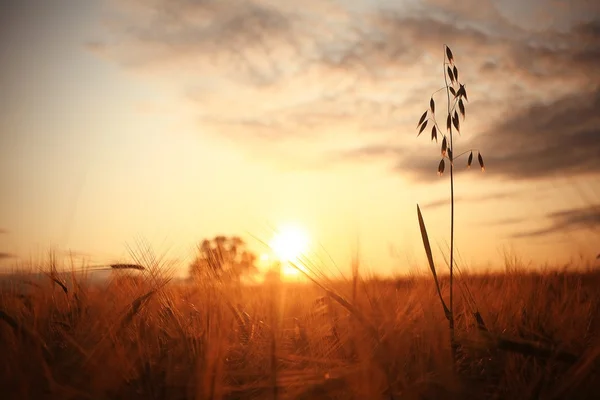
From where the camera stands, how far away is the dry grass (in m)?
1.31

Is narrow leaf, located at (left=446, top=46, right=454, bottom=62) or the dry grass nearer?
the dry grass

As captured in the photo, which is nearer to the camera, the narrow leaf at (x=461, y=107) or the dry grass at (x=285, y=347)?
the dry grass at (x=285, y=347)

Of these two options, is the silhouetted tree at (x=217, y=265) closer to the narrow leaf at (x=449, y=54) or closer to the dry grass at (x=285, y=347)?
the dry grass at (x=285, y=347)

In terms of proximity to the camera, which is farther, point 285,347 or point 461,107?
point 461,107

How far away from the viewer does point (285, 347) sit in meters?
1.89

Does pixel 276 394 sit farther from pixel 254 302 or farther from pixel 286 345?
pixel 254 302

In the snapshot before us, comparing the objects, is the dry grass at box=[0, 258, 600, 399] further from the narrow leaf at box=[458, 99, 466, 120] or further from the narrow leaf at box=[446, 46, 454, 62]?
the narrow leaf at box=[446, 46, 454, 62]

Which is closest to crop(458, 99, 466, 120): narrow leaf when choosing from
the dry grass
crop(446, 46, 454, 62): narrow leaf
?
crop(446, 46, 454, 62): narrow leaf

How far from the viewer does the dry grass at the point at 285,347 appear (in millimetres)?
1314

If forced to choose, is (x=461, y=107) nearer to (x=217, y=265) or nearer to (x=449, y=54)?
(x=449, y=54)

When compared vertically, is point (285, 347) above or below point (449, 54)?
below

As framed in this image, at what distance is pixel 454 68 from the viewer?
209 centimetres

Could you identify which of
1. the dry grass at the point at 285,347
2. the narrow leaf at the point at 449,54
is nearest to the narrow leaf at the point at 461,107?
the narrow leaf at the point at 449,54

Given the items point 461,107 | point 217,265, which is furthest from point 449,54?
point 217,265
